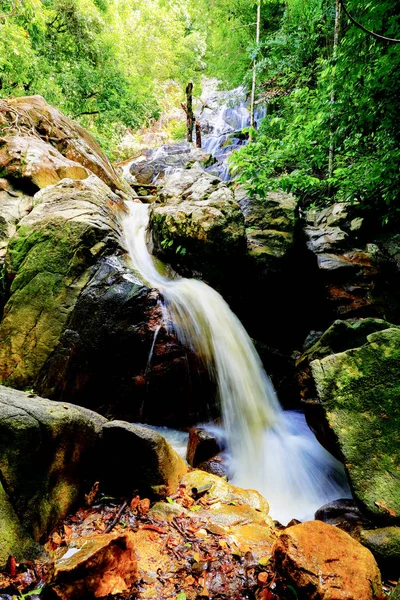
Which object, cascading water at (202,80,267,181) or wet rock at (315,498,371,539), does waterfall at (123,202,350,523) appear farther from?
cascading water at (202,80,267,181)

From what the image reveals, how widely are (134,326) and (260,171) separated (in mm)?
4323

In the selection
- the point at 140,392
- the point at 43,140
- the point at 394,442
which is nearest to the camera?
the point at 394,442

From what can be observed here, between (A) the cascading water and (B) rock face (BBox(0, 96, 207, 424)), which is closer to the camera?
(B) rock face (BBox(0, 96, 207, 424))

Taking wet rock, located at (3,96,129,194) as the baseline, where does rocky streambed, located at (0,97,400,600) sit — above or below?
below

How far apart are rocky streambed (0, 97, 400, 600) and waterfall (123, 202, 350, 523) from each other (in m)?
0.34

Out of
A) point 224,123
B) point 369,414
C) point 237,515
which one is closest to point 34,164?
point 237,515

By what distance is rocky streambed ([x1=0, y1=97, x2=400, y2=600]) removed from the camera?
202 centimetres

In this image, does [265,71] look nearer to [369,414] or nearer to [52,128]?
[52,128]

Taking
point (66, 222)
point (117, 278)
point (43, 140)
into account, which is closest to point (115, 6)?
point (43, 140)

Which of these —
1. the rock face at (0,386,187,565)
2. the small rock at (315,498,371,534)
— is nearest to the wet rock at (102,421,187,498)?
the rock face at (0,386,187,565)

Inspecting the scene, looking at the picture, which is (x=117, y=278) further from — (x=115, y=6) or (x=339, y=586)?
(x=115, y=6)

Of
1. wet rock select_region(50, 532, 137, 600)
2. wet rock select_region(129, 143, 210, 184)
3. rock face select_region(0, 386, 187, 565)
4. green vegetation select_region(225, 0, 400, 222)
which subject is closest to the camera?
wet rock select_region(50, 532, 137, 600)

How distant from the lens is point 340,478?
13.4 ft

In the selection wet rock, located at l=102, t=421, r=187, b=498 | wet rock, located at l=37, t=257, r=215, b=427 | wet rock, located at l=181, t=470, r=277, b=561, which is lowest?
wet rock, located at l=181, t=470, r=277, b=561
